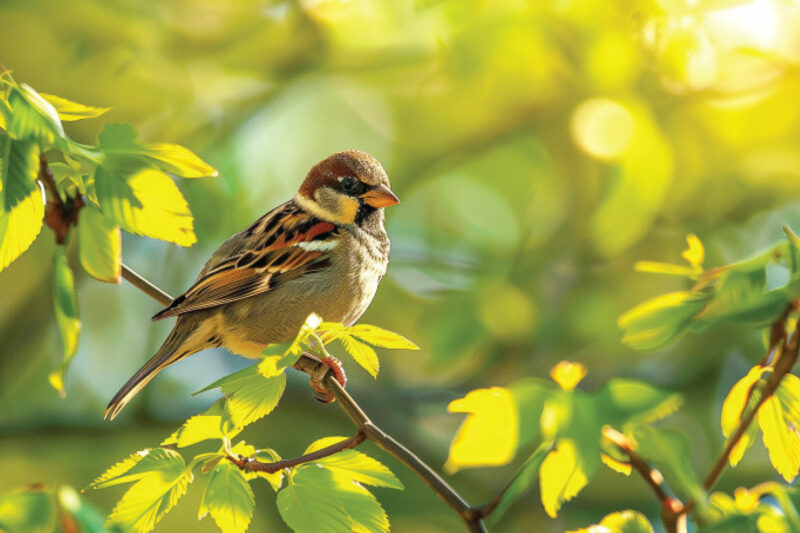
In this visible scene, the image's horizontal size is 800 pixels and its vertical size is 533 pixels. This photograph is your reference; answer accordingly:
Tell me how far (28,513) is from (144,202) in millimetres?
517

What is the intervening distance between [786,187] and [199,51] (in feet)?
9.84

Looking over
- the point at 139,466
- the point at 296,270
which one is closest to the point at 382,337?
the point at 139,466

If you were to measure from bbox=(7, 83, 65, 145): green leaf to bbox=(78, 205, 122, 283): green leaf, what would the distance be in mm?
118

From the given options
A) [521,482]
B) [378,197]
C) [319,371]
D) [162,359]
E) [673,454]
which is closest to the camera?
[673,454]

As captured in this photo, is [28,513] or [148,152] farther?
[148,152]

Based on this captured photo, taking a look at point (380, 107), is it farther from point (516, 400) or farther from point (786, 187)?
point (516, 400)

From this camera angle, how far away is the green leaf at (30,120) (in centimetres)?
117

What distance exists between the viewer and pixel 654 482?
40.2 inches

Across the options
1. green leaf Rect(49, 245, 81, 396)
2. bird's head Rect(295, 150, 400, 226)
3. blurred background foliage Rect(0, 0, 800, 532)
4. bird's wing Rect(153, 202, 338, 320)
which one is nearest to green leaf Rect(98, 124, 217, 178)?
green leaf Rect(49, 245, 81, 396)

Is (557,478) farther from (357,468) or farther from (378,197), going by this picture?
(378,197)

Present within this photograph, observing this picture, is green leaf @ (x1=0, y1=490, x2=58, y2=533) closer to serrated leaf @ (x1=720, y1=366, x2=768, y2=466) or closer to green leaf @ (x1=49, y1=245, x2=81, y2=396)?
green leaf @ (x1=49, y1=245, x2=81, y2=396)

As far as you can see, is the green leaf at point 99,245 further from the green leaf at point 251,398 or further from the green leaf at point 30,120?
the green leaf at point 251,398

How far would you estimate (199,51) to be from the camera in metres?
4.30

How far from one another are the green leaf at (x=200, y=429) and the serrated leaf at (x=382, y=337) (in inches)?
11.9
